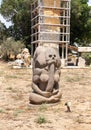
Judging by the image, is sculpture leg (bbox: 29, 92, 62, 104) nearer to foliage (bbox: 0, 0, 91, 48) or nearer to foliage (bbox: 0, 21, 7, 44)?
foliage (bbox: 0, 0, 91, 48)

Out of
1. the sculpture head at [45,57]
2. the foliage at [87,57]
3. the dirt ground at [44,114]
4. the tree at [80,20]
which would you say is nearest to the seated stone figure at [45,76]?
the sculpture head at [45,57]

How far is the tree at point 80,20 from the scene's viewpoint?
38.6 metres

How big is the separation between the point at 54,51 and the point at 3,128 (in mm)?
3283

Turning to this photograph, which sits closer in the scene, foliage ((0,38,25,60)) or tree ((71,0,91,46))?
foliage ((0,38,25,60))

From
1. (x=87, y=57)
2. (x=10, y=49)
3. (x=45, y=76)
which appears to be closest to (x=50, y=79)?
(x=45, y=76)

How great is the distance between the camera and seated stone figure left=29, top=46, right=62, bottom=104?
29.0 feet

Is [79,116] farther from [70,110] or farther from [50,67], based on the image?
[50,67]

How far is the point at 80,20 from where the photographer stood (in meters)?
40.3

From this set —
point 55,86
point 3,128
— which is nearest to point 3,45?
point 55,86

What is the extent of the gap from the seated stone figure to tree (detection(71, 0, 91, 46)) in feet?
99.3

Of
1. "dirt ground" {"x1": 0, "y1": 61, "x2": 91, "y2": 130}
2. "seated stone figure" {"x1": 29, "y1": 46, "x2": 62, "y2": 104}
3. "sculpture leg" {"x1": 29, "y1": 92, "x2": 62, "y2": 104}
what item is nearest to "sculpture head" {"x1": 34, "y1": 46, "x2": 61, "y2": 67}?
"seated stone figure" {"x1": 29, "y1": 46, "x2": 62, "y2": 104}

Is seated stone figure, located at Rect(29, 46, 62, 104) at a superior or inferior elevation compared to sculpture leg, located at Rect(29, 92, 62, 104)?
superior

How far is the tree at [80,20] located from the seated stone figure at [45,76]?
3027 centimetres

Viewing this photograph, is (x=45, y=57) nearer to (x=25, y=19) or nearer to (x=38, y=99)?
(x=38, y=99)
